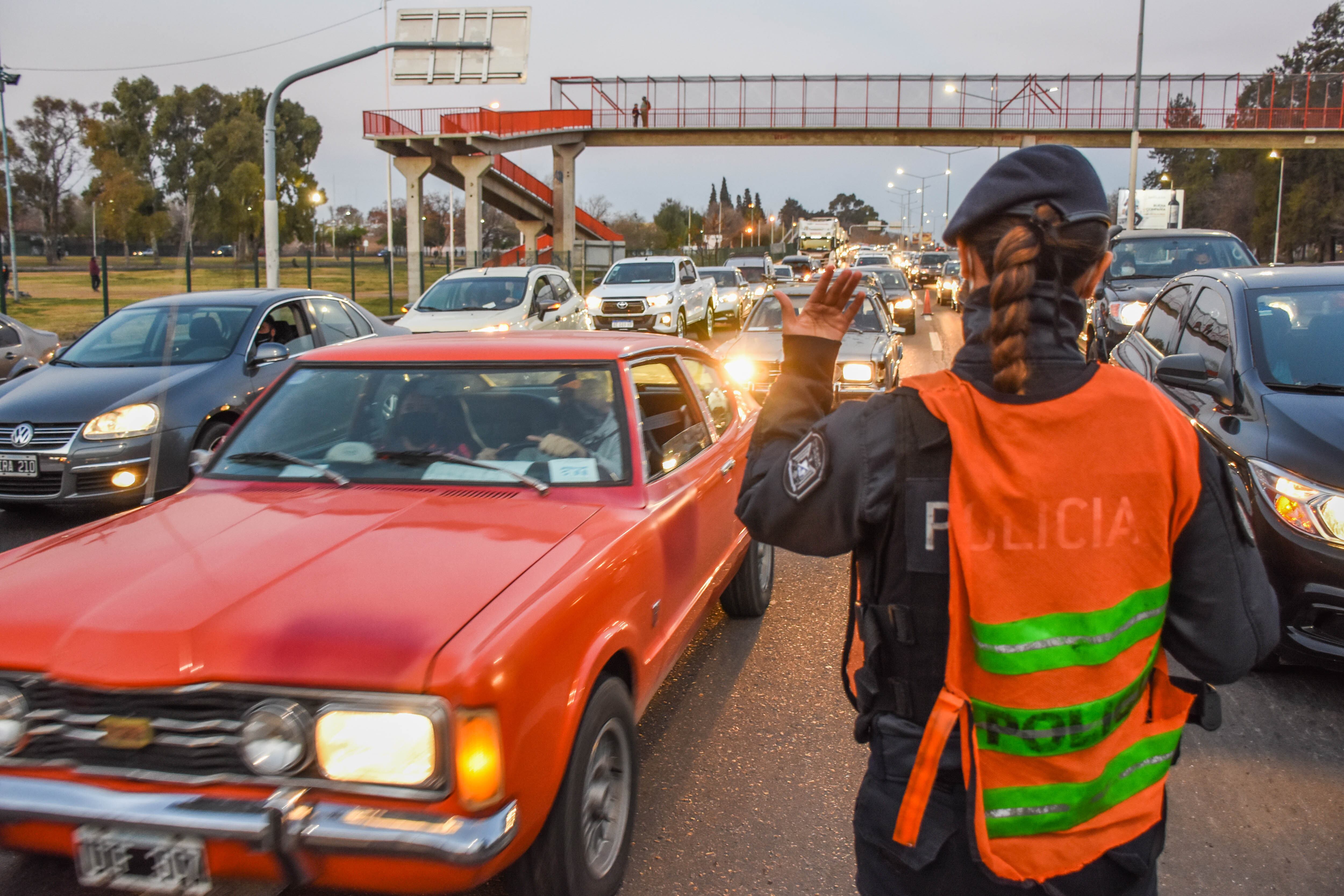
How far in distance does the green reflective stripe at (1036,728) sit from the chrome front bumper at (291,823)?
1238 mm

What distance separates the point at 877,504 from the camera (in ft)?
5.43

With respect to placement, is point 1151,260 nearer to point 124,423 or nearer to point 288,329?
point 288,329

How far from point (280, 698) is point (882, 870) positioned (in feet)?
4.73

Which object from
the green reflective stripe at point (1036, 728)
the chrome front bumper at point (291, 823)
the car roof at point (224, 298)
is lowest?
the chrome front bumper at point (291, 823)

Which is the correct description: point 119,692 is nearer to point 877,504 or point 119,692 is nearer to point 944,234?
→ point 877,504

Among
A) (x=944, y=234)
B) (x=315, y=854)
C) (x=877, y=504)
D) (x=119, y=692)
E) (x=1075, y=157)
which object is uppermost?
(x=1075, y=157)

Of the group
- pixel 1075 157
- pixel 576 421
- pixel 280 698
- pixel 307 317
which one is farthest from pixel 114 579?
pixel 307 317

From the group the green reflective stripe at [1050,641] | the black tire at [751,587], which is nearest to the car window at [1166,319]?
the black tire at [751,587]

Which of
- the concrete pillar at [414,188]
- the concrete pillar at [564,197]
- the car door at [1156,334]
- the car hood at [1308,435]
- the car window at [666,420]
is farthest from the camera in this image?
the concrete pillar at [564,197]

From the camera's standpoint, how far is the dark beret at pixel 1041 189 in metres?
1.63

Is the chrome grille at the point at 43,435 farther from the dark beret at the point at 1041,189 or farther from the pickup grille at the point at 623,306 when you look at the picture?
the pickup grille at the point at 623,306

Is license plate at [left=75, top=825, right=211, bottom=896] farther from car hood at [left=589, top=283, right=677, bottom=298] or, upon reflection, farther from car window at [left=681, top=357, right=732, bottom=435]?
car hood at [left=589, top=283, right=677, bottom=298]

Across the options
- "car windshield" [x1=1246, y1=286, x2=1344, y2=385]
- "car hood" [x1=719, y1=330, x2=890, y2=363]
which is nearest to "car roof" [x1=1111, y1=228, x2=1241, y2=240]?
"car hood" [x1=719, y1=330, x2=890, y2=363]

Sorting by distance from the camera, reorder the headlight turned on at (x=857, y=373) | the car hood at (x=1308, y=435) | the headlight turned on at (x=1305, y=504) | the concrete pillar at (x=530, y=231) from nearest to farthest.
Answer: the headlight turned on at (x=1305, y=504) < the car hood at (x=1308, y=435) < the headlight turned on at (x=857, y=373) < the concrete pillar at (x=530, y=231)
